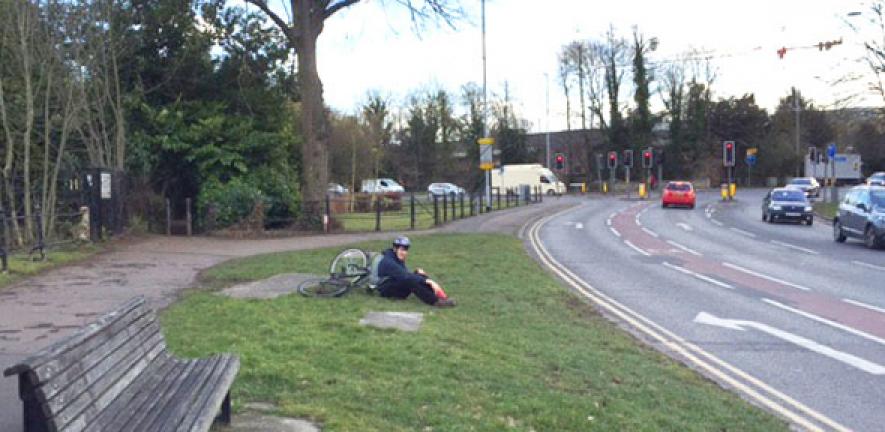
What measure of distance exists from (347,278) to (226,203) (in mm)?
15334

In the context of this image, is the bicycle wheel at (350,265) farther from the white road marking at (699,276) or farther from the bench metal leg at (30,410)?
the bench metal leg at (30,410)

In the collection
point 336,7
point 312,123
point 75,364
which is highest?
point 336,7

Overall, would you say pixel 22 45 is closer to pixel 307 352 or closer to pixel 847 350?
pixel 307 352

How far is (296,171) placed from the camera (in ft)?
105

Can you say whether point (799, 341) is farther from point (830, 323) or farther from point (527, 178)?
point (527, 178)

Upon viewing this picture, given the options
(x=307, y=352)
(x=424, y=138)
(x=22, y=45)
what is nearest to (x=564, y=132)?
(x=424, y=138)

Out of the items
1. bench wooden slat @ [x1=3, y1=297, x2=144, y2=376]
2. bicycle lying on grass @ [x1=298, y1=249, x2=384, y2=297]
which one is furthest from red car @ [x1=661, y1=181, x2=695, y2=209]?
bench wooden slat @ [x1=3, y1=297, x2=144, y2=376]

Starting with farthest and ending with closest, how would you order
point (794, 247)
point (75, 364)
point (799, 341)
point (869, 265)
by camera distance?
point (794, 247) → point (869, 265) → point (799, 341) → point (75, 364)

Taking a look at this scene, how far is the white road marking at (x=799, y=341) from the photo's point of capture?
9125 mm

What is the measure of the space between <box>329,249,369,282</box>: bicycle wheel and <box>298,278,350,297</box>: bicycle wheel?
0.80 ft

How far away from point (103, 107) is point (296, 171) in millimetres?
7909

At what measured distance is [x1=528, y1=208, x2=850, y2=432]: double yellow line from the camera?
6934 mm

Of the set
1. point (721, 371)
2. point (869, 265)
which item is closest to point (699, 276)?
point (869, 265)

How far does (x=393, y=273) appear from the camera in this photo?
12008 mm
